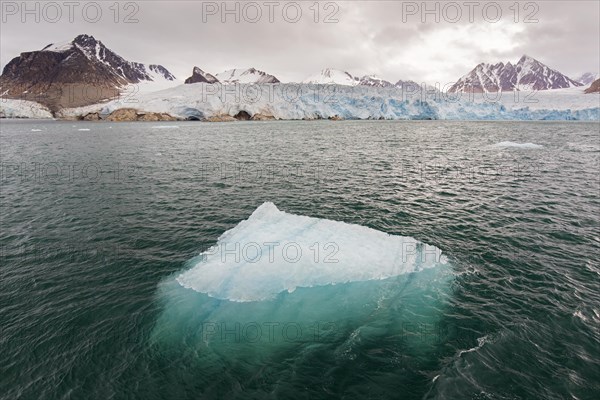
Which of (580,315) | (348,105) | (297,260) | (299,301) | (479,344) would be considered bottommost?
(479,344)

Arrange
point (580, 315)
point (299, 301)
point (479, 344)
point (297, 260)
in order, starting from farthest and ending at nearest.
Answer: point (297, 260) → point (299, 301) → point (580, 315) → point (479, 344)

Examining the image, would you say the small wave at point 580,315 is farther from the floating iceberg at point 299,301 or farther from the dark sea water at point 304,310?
the floating iceberg at point 299,301

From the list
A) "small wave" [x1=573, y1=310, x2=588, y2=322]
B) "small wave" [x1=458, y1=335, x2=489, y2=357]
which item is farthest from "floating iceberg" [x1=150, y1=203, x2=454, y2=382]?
"small wave" [x1=573, y1=310, x2=588, y2=322]

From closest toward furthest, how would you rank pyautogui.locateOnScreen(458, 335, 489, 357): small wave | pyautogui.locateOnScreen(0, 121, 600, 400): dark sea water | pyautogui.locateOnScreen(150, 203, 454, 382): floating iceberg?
1. pyautogui.locateOnScreen(0, 121, 600, 400): dark sea water
2. pyautogui.locateOnScreen(458, 335, 489, 357): small wave
3. pyautogui.locateOnScreen(150, 203, 454, 382): floating iceberg

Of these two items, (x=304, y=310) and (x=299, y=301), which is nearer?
(x=304, y=310)

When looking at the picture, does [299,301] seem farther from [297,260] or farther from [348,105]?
[348,105]

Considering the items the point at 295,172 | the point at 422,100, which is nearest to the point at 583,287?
the point at 295,172

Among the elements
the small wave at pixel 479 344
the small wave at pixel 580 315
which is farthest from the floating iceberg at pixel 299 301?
the small wave at pixel 580 315

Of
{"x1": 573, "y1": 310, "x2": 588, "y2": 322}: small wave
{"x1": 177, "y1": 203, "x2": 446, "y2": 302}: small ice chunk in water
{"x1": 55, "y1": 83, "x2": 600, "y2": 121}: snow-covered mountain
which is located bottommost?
{"x1": 573, "y1": 310, "x2": 588, "y2": 322}: small wave

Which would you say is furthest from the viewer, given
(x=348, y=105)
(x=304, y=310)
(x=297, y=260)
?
(x=348, y=105)

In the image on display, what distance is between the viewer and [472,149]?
48.8 metres

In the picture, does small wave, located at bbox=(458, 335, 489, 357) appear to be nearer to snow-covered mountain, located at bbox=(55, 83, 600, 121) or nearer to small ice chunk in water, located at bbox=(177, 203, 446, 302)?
small ice chunk in water, located at bbox=(177, 203, 446, 302)

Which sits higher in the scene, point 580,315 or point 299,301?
point 299,301

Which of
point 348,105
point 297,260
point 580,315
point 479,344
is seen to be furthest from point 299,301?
point 348,105
